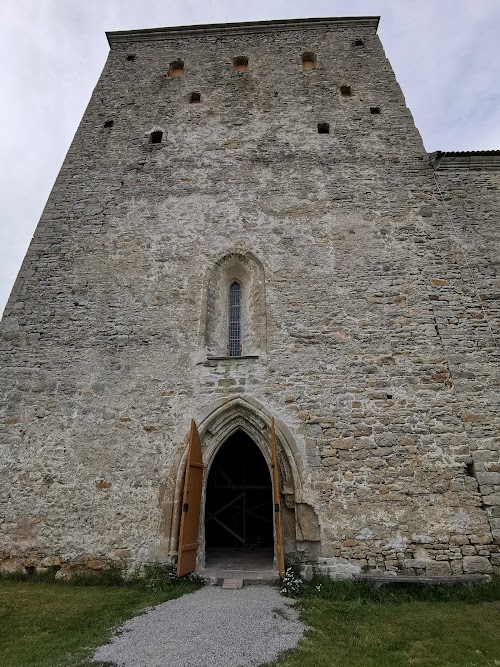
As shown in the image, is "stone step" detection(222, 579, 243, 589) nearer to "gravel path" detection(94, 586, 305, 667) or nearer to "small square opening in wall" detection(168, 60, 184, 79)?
"gravel path" detection(94, 586, 305, 667)

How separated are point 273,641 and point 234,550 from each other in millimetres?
4678

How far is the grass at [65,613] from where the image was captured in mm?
3777

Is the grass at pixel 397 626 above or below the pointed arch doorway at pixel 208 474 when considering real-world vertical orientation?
below

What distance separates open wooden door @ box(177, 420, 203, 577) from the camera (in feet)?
19.5

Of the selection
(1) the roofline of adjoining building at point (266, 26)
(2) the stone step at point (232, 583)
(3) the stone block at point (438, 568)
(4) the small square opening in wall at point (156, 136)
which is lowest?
(2) the stone step at point (232, 583)

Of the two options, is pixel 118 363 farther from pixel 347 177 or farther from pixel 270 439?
pixel 347 177

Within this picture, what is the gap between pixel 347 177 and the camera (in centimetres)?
937

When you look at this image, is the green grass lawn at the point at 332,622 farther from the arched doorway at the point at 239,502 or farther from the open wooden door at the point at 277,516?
the arched doorway at the point at 239,502

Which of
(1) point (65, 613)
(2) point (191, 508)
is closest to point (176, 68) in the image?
(2) point (191, 508)

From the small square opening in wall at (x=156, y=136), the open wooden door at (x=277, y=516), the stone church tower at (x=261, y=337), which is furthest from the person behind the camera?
the small square opening in wall at (x=156, y=136)

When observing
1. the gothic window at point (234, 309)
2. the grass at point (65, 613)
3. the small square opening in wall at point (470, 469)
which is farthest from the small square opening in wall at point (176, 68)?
the grass at point (65, 613)

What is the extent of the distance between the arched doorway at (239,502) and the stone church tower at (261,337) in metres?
0.05

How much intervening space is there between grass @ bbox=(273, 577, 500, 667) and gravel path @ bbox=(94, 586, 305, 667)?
0.26m

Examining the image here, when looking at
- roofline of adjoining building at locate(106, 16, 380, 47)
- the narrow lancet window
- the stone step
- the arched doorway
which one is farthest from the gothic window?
roofline of adjoining building at locate(106, 16, 380, 47)
